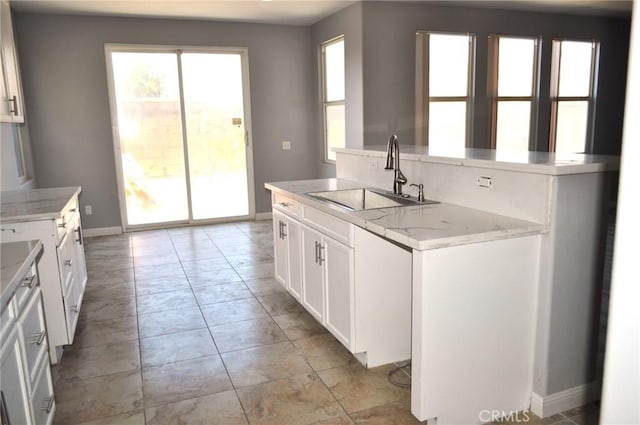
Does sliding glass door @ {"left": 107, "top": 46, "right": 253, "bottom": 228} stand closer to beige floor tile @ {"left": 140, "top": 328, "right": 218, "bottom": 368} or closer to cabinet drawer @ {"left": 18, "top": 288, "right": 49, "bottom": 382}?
beige floor tile @ {"left": 140, "top": 328, "right": 218, "bottom": 368}

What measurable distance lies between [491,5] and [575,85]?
5.97 feet

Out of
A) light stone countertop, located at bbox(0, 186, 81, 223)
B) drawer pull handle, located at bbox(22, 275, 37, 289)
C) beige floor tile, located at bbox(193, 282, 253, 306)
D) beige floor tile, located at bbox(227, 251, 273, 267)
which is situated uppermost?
light stone countertop, located at bbox(0, 186, 81, 223)

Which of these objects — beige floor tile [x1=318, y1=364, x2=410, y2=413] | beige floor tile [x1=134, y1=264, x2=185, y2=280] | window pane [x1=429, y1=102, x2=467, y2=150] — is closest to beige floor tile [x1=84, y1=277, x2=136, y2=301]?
beige floor tile [x1=134, y1=264, x2=185, y2=280]

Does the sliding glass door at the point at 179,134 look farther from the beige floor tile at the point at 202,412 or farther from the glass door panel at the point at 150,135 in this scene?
the beige floor tile at the point at 202,412

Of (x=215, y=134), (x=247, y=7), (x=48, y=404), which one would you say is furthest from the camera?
(x=215, y=134)

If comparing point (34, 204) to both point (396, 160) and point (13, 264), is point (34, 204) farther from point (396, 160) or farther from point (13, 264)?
point (396, 160)

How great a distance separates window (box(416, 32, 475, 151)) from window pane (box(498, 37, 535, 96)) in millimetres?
452

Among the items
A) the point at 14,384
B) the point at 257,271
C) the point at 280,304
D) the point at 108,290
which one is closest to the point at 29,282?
the point at 14,384

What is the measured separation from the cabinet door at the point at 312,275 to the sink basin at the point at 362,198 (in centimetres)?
26

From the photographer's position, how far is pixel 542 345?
2166 mm

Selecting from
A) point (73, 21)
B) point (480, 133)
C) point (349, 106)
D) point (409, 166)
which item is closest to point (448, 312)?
point (409, 166)

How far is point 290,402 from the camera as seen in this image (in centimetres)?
236

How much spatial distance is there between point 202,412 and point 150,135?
4.56m

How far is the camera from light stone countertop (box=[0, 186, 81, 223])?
2.66 metres
